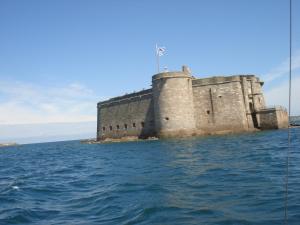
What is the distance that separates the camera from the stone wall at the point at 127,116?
3984cm

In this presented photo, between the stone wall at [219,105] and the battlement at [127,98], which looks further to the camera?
the battlement at [127,98]

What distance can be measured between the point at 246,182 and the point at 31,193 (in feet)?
20.7

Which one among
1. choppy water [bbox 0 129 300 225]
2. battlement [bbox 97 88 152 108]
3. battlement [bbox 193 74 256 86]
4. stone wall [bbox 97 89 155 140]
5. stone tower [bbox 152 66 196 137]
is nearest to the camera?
choppy water [bbox 0 129 300 225]

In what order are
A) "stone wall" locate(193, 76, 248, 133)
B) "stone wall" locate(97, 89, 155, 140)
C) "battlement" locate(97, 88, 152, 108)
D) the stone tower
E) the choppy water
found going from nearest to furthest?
the choppy water → the stone tower → "stone wall" locate(193, 76, 248, 133) → "stone wall" locate(97, 89, 155, 140) → "battlement" locate(97, 88, 152, 108)

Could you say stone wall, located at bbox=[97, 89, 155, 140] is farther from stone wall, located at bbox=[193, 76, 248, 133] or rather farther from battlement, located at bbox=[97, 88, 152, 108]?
stone wall, located at bbox=[193, 76, 248, 133]

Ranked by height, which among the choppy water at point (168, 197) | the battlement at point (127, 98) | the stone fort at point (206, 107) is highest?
the battlement at point (127, 98)

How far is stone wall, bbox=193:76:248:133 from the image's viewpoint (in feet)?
117

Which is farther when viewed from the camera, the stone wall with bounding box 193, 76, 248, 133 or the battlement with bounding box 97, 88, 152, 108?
the battlement with bounding box 97, 88, 152, 108

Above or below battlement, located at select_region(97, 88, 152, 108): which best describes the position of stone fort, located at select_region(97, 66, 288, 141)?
below

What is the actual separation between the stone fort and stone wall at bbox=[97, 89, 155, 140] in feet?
0.87

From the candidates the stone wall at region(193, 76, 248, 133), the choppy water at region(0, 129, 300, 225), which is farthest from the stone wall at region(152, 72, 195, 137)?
the choppy water at region(0, 129, 300, 225)

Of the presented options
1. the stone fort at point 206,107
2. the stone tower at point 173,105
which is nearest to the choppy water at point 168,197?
the stone tower at point 173,105

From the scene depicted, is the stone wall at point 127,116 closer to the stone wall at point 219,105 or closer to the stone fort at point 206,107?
the stone fort at point 206,107

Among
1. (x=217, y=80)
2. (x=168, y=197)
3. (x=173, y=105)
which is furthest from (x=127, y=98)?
(x=168, y=197)
